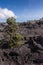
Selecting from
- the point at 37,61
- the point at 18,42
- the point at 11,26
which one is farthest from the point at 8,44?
the point at 37,61

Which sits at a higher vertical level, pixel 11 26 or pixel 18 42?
pixel 11 26

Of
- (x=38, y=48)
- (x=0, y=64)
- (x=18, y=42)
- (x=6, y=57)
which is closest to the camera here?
(x=0, y=64)

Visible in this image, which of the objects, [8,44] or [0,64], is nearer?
[0,64]

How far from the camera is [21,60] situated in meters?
37.2

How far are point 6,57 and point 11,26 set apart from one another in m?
19.8

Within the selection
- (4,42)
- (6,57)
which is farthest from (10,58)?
(4,42)

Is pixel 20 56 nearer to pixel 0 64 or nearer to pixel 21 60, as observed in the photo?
pixel 21 60

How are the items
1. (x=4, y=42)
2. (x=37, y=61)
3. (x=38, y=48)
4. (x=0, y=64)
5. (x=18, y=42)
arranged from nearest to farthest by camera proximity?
1. (x=0, y=64)
2. (x=37, y=61)
3. (x=38, y=48)
4. (x=18, y=42)
5. (x=4, y=42)

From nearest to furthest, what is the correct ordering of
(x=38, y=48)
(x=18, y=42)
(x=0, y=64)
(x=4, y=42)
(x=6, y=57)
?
1. (x=0, y=64)
2. (x=6, y=57)
3. (x=38, y=48)
4. (x=18, y=42)
5. (x=4, y=42)

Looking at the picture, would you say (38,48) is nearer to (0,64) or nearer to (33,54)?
(33,54)

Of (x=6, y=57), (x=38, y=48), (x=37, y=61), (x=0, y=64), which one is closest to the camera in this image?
(x=0, y=64)

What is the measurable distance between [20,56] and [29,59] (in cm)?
259

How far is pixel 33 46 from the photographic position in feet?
160

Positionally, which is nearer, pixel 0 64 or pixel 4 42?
pixel 0 64
